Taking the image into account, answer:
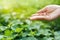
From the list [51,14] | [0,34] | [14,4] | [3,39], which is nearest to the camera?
[3,39]

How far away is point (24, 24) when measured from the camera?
84.0 inches

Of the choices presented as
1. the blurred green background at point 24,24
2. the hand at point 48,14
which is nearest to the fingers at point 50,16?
the hand at point 48,14

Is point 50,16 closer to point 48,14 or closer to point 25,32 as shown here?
point 48,14

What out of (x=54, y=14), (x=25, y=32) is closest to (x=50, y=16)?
(x=54, y=14)

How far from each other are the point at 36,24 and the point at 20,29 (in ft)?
1.05

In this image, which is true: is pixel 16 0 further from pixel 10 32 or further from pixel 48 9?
pixel 10 32

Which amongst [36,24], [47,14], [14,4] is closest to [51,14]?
[47,14]

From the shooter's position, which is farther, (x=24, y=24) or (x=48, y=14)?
(x=24, y=24)

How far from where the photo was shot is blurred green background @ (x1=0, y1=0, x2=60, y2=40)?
1.81 meters

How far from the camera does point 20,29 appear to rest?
1.81 metres

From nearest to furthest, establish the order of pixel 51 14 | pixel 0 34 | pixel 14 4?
pixel 0 34 → pixel 51 14 → pixel 14 4

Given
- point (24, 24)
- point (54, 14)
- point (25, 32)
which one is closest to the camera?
point (25, 32)

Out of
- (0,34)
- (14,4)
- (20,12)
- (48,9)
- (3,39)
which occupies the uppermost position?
(14,4)

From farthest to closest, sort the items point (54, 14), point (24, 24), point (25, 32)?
point (24, 24) < point (54, 14) < point (25, 32)
